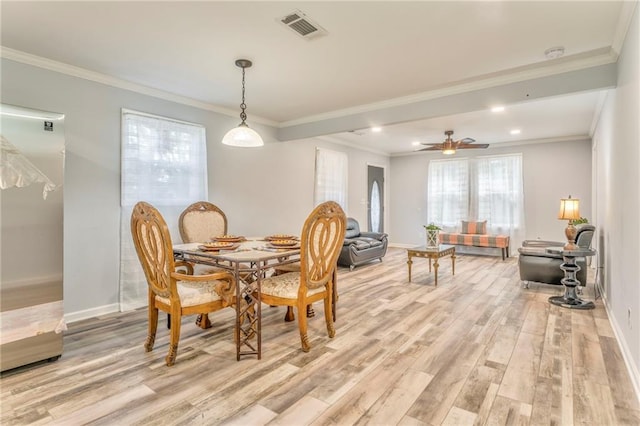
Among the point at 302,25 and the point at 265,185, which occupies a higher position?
the point at 302,25

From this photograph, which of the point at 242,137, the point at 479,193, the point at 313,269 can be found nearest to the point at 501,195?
the point at 479,193

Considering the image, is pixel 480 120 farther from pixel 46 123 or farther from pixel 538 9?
pixel 46 123

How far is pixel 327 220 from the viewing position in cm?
264

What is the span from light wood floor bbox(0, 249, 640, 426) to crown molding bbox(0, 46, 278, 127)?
245 cm

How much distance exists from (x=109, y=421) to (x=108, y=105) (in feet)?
10.1

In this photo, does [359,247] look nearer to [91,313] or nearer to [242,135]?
[242,135]

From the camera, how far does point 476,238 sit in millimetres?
7242

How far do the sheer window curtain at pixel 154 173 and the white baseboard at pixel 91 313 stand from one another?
0.28ft

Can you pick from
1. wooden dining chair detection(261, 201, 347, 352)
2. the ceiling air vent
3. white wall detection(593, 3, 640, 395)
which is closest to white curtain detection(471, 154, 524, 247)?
white wall detection(593, 3, 640, 395)

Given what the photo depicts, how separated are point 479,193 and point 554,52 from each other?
17.3 ft

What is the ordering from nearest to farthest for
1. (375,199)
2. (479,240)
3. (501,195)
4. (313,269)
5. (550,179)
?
(313,269), (550,179), (479,240), (501,195), (375,199)

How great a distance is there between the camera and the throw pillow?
751cm

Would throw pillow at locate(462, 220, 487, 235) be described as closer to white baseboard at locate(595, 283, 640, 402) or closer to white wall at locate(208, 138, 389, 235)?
white wall at locate(208, 138, 389, 235)

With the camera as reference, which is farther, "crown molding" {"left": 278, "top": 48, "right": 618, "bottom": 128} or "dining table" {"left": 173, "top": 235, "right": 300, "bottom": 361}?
"crown molding" {"left": 278, "top": 48, "right": 618, "bottom": 128}
